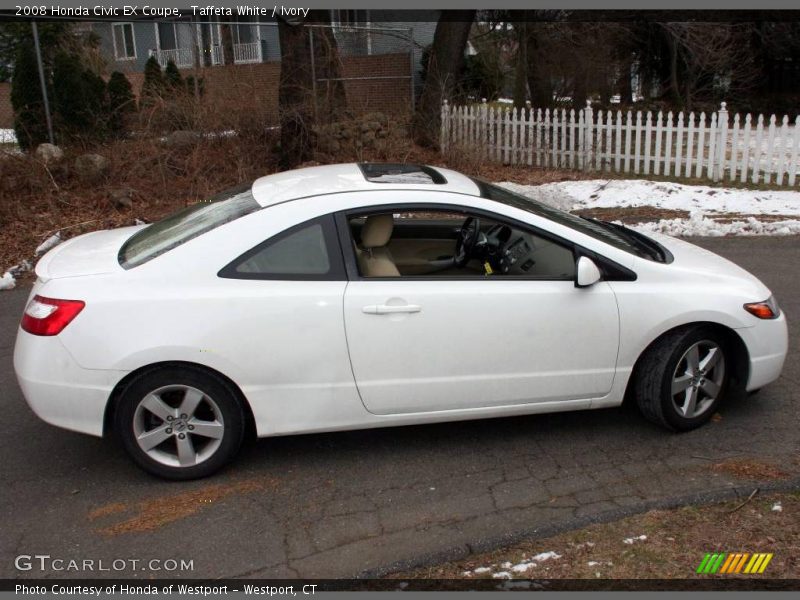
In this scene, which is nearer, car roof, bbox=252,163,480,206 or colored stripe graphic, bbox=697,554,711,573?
colored stripe graphic, bbox=697,554,711,573

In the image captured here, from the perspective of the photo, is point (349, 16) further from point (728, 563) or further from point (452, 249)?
point (728, 563)

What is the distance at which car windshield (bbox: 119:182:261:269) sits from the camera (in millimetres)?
4227

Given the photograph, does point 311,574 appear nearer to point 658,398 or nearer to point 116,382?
point 116,382

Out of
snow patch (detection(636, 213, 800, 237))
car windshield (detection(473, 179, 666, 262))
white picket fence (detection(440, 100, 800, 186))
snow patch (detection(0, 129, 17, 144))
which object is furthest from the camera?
white picket fence (detection(440, 100, 800, 186))

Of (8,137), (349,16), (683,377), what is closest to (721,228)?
(683,377)

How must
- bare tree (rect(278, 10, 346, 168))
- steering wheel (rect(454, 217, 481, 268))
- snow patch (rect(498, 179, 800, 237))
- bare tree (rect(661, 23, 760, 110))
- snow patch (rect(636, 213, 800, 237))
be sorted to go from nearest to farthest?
steering wheel (rect(454, 217, 481, 268))
snow patch (rect(636, 213, 800, 237))
snow patch (rect(498, 179, 800, 237))
bare tree (rect(278, 10, 346, 168))
bare tree (rect(661, 23, 760, 110))

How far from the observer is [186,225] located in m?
4.52

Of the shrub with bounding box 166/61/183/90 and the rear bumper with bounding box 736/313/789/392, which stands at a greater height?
the shrub with bounding box 166/61/183/90

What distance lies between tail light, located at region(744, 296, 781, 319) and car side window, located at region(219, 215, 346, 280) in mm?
2374

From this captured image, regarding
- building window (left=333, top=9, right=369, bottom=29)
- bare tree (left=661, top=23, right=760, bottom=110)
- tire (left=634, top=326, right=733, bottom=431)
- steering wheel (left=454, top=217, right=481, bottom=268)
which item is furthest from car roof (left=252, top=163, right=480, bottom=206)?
building window (left=333, top=9, right=369, bottom=29)

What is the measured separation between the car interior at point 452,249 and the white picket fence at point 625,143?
917 centimetres

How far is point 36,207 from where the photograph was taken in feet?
35.2

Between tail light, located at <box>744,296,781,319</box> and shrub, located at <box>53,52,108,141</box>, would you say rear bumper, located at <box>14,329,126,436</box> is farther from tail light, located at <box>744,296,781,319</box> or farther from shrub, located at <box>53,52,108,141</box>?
shrub, located at <box>53,52,108,141</box>

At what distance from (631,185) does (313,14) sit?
6.70 m
